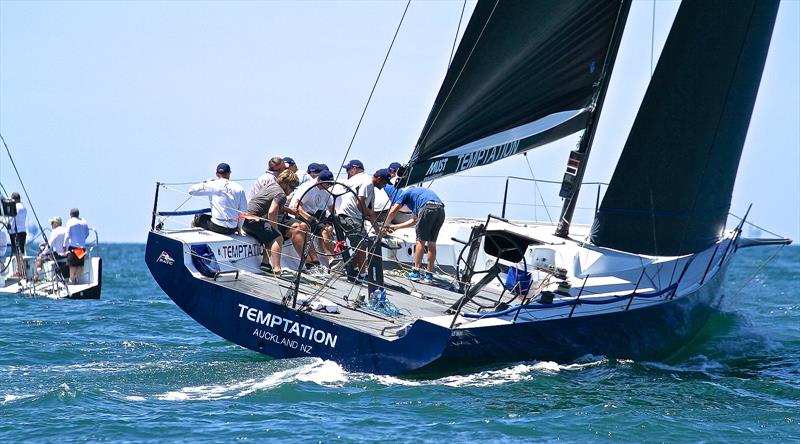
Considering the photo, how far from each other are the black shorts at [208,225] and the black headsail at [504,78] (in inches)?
95.4

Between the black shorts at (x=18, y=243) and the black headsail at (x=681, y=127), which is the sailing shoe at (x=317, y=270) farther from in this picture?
the black shorts at (x=18, y=243)

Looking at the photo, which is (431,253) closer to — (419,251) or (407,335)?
(419,251)

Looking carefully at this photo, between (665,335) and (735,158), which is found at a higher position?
(735,158)

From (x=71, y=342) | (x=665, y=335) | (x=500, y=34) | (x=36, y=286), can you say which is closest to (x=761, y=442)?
(x=665, y=335)

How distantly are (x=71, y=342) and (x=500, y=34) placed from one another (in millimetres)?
6459

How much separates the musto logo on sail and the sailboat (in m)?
0.01

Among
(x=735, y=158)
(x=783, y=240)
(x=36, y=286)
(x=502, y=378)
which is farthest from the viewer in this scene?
(x=36, y=286)

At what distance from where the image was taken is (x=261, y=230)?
39.3ft

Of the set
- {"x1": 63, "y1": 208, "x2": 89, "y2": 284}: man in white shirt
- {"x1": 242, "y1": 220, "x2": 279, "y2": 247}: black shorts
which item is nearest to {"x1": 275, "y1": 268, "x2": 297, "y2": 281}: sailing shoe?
{"x1": 242, "y1": 220, "x2": 279, "y2": 247}: black shorts

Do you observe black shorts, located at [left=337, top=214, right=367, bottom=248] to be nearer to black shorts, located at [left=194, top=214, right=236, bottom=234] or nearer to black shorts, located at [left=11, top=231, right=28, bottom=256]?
black shorts, located at [left=194, top=214, right=236, bottom=234]

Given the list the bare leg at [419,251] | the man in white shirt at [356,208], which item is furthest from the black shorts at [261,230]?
the bare leg at [419,251]

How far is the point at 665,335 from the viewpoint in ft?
38.8

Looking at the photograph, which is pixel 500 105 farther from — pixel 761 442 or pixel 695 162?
pixel 761 442

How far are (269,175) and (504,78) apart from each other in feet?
9.87
